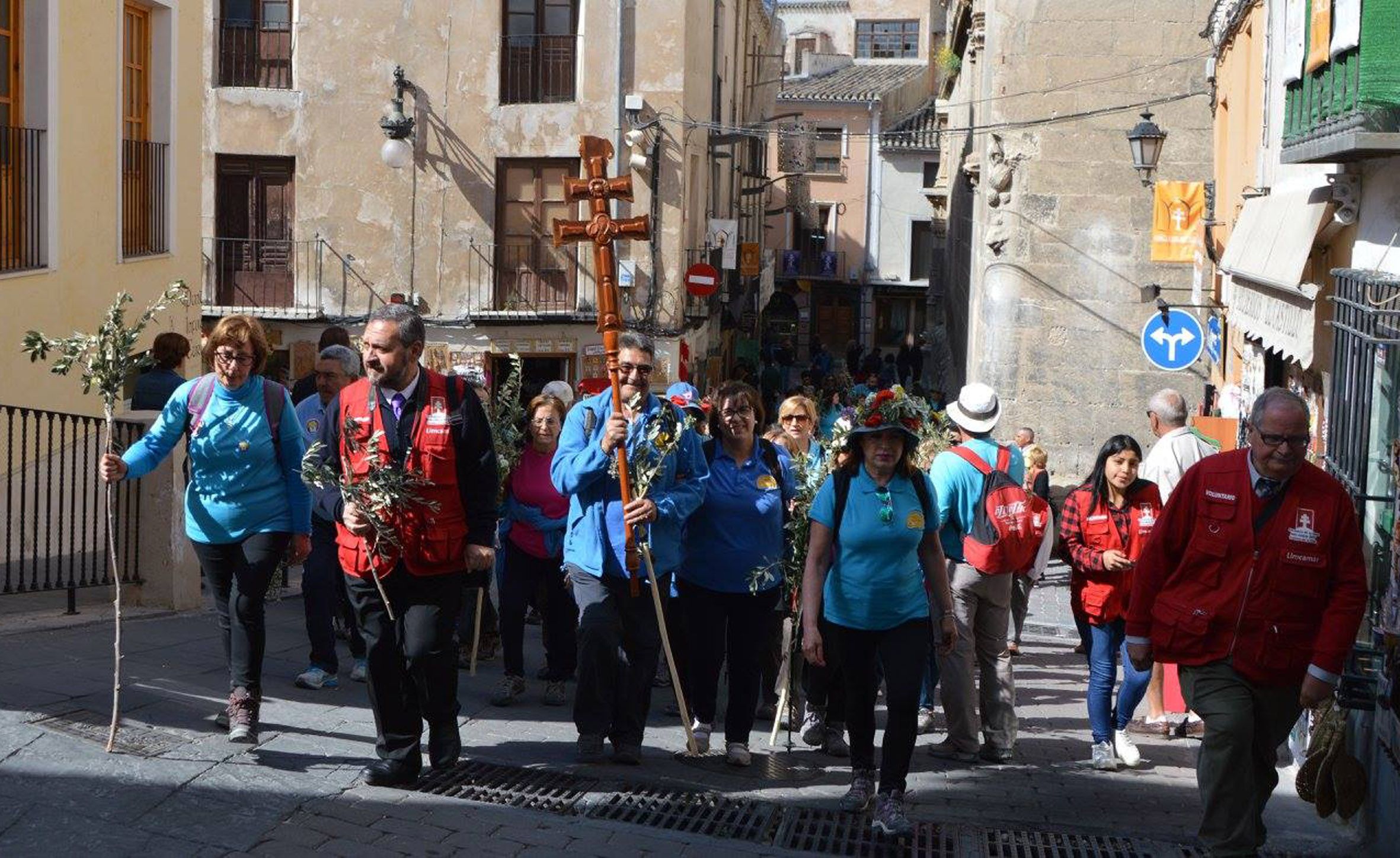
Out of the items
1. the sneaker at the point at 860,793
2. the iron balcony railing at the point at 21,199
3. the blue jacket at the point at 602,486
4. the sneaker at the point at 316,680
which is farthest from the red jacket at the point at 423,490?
the iron balcony railing at the point at 21,199

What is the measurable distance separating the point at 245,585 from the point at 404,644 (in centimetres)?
77

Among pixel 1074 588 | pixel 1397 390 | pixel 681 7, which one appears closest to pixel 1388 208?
pixel 1397 390

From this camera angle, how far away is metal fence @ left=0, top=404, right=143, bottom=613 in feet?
32.8

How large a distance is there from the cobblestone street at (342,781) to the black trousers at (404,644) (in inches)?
9.5

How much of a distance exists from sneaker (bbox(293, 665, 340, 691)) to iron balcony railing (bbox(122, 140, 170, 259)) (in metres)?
7.15

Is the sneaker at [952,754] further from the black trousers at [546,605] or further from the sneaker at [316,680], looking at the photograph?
the sneaker at [316,680]

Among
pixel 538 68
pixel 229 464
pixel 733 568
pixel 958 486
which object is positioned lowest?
pixel 733 568

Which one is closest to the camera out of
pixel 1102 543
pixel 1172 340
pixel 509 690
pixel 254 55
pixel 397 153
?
pixel 1102 543

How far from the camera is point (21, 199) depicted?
12.6m

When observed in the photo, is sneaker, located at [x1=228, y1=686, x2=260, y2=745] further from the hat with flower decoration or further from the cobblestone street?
the hat with flower decoration

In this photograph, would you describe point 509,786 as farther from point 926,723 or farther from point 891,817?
point 926,723

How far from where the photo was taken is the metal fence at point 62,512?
10.0m

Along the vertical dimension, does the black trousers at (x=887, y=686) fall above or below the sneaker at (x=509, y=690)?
above

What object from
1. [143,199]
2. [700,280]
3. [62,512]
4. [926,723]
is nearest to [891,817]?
[926,723]
